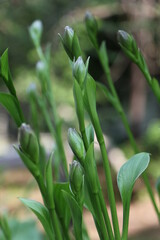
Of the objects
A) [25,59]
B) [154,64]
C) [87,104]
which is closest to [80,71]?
[87,104]

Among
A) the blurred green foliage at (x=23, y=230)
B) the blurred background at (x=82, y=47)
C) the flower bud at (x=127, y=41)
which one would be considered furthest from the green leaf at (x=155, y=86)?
the blurred background at (x=82, y=47)

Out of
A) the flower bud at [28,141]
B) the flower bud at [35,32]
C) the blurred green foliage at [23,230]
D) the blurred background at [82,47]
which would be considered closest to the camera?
the flower bud at [28,141]

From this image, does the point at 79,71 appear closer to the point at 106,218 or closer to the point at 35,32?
the point at 106,218

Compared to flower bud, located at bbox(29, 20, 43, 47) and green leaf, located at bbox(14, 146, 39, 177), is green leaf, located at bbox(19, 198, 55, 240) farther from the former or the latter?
flower bud, located at bbox(29, 20, 43, 47)

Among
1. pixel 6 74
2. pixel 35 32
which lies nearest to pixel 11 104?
pixel 6 74

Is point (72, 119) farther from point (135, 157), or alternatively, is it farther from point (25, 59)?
point (135, 157)

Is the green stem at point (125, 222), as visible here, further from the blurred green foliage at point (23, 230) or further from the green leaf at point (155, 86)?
the blurred green foliage at point (23, 230)

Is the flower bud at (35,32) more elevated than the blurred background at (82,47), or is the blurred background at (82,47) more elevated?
the blurred background at (82,47)
